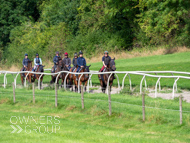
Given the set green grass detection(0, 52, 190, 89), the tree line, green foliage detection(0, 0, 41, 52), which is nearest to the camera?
green grass detection(0, 52, 190, 89)

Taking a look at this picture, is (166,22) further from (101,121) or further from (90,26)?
(101,121)

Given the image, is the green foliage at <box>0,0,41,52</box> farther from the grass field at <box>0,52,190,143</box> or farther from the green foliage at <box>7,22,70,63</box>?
the grass field at <box>0,52,190,143</box>

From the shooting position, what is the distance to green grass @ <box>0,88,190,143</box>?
A: 11.0 metres

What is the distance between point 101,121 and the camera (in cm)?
1387

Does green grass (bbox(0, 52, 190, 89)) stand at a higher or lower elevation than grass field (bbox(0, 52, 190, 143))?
higher

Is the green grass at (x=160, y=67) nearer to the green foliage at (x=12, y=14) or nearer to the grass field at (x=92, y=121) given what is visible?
the grass field at (x=92, y=121)

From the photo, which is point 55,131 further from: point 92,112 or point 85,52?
point 85,52

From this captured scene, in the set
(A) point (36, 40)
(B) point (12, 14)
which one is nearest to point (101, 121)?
(A) point (36, 40)

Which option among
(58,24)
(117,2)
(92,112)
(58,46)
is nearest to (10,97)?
(92,112)

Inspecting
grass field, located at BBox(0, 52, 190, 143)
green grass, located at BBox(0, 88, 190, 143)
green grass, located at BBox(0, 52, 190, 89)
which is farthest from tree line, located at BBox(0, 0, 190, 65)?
green grass, located at BBox(0, 88, 190, 143)

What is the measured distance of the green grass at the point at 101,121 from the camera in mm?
11023

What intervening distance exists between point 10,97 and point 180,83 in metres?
8.81

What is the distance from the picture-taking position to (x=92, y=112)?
48.9 feet

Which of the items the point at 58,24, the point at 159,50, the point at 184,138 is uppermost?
the point at 58,24
